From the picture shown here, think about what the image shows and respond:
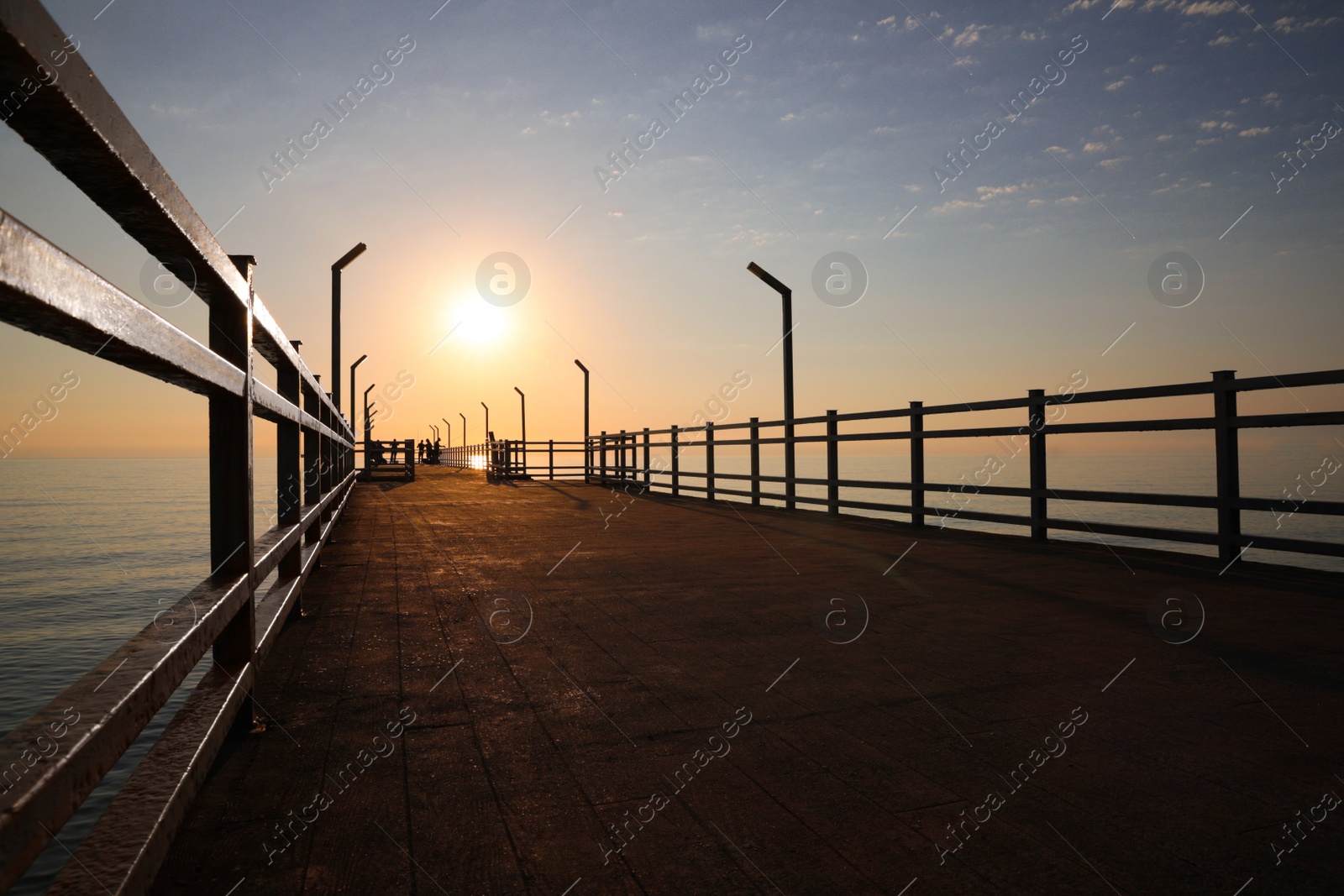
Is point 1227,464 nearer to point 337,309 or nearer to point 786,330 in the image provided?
point 786,330

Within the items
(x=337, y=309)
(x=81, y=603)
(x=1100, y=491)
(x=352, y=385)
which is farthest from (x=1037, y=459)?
(x=352, y=385)

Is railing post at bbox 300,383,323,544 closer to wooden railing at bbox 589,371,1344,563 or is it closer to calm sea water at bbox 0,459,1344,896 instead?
calm sea water at bbox 0,459,1344,896

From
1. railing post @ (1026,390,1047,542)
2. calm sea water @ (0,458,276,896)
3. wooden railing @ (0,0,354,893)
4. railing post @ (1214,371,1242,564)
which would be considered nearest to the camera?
wooden railing @ (0,0,354,893)

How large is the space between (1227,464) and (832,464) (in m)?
5.39

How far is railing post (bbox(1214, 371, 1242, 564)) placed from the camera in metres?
5.92

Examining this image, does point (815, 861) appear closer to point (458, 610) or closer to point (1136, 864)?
point (1136, 864)

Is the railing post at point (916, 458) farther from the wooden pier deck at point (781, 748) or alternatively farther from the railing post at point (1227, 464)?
the wooden pier deck at point (781, 748)

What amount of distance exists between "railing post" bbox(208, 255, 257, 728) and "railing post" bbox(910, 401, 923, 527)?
787cm

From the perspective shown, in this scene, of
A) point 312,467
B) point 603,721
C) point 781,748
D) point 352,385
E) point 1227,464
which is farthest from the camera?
point 352,385

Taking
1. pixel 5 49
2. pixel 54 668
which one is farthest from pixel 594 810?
pixel 54 668

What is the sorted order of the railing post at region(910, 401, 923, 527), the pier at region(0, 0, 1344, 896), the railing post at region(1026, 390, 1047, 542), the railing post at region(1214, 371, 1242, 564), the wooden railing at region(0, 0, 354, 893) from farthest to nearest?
the railing post at region(910, 401, 923, 527) → the railing post at region(1026, 390, 1047, 542) → the railing post at region(1214, 371, 1242, 564) → the pier at region(0, 0, 1344, 896) → the wooden railing at region(0, 0, 354, 893)

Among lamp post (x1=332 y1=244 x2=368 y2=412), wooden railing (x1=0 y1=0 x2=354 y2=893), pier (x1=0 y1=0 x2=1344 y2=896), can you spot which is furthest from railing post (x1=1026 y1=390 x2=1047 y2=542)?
lamp post (x1=332 y1=244 x2=368 y2=412)

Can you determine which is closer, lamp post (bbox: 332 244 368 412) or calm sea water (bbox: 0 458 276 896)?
calm sea water (bbox: 0 458 276 896)

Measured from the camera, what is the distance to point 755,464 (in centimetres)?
1327
